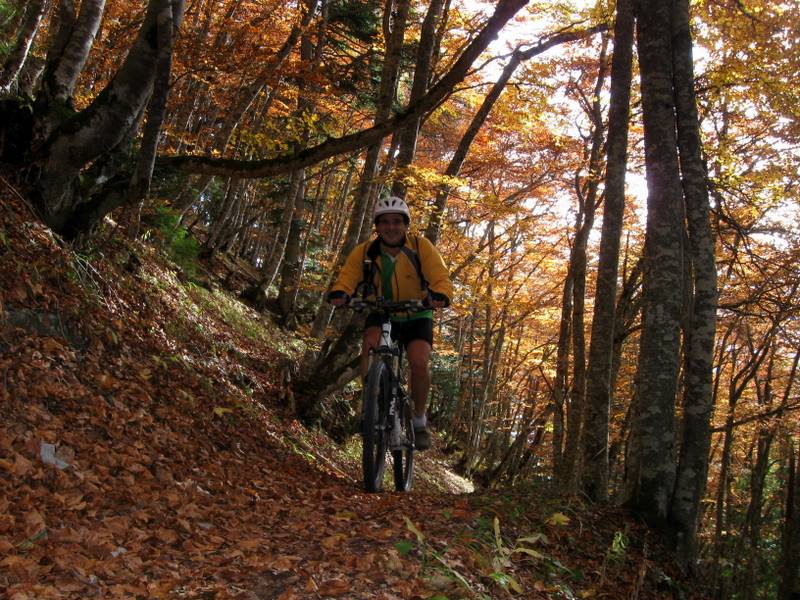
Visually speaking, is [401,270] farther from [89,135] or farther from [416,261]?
[89,135]

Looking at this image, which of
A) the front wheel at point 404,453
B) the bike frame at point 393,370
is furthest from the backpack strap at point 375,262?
the front wheel at point 404,453

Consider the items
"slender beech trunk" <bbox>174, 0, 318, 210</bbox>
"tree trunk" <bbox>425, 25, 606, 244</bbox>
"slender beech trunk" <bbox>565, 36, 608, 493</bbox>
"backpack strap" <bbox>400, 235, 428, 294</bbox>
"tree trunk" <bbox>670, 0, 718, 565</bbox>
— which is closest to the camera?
"tree trunk" <bbox>670, 0, 718, 565</bbox>

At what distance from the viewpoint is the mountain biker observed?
18.9 ft

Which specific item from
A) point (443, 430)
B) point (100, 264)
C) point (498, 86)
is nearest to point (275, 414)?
point (100, 264)

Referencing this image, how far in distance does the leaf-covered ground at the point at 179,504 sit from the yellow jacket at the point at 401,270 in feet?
6.12

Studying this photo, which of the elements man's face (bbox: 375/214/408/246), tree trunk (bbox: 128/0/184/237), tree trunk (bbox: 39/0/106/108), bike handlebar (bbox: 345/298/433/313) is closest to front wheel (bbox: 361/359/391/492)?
bike handlebar (bbox: 345/298/433/313)

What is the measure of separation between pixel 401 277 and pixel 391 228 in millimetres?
482

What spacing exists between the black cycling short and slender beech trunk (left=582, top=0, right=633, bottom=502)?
212cm

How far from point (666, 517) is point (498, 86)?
331 inches

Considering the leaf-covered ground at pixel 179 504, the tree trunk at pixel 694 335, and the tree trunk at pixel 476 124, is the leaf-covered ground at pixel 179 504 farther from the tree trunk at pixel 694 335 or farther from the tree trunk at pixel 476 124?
the tree trunk at pixel 476 124

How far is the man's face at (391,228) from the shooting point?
5770 millimetres

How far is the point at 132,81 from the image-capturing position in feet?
20.0

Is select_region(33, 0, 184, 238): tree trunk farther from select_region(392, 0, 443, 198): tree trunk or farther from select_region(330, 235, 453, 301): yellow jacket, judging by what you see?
select_region(392, 0, 443, 198): tree trunk

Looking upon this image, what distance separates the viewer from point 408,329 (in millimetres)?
6031
